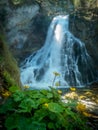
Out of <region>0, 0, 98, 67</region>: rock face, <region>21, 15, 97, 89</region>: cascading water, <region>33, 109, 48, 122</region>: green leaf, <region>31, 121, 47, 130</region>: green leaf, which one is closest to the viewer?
<region>31, 121, 47, 130</region>: green leaf

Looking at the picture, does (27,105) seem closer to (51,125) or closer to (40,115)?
(40,115)

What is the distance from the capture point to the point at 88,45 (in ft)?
56.7

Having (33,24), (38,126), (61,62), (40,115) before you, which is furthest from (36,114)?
(33,24)

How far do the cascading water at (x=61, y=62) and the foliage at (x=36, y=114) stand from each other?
1154 centimetres

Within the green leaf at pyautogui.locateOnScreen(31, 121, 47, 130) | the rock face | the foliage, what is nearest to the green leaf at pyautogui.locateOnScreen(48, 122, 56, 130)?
the foliage

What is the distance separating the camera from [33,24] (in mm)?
19453

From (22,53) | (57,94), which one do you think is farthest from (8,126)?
(22,53)

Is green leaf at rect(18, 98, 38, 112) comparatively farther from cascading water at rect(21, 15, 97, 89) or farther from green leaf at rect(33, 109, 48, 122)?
cascading water at rect(21, 15, 97, 89)

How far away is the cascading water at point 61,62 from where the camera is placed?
15.4 m

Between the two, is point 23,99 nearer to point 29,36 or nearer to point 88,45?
point 88,45

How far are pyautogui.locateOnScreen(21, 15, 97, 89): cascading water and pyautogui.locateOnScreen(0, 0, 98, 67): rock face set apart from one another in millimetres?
585

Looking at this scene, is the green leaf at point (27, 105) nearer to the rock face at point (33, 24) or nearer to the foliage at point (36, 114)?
the foliage at point (36, 114)

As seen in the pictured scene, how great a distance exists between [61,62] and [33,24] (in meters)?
4.23

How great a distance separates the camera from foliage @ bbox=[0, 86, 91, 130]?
2.64 meters
